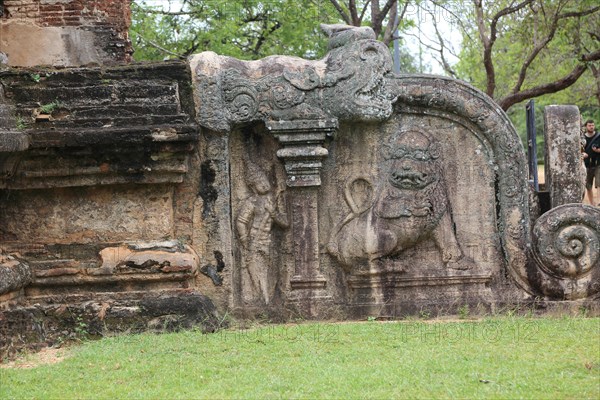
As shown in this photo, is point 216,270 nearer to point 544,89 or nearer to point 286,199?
point 286,199

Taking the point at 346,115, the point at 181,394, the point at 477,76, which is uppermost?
the point at 477,76

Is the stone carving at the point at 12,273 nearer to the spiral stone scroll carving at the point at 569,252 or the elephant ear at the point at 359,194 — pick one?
the elephant ear at the point at 359,194

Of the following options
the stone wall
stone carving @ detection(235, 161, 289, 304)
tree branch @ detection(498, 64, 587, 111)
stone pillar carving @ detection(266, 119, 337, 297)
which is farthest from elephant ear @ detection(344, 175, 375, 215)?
tree branch @ detection(498, 64, 587, 111)

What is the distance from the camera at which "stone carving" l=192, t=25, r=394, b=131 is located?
7.79 metres

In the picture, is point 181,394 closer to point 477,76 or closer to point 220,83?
point 220,83

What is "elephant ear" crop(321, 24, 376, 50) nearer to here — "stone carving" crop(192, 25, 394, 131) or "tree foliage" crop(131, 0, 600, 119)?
"stone carving" crop(192, 25, 394, 131)

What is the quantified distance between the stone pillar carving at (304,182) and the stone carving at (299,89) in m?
0.10

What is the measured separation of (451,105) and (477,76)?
58.5ft

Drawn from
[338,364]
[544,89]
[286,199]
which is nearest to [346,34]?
[286,199]

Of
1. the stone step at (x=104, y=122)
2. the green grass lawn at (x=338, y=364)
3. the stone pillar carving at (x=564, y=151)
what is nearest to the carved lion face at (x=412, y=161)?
the green grass lawn at (x=338, y=364)

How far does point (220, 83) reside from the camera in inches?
308

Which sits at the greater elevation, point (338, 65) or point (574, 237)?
point (338, 65)

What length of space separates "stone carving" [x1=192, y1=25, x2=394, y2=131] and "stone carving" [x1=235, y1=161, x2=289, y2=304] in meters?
0.56

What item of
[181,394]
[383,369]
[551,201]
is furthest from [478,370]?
[551,201]
